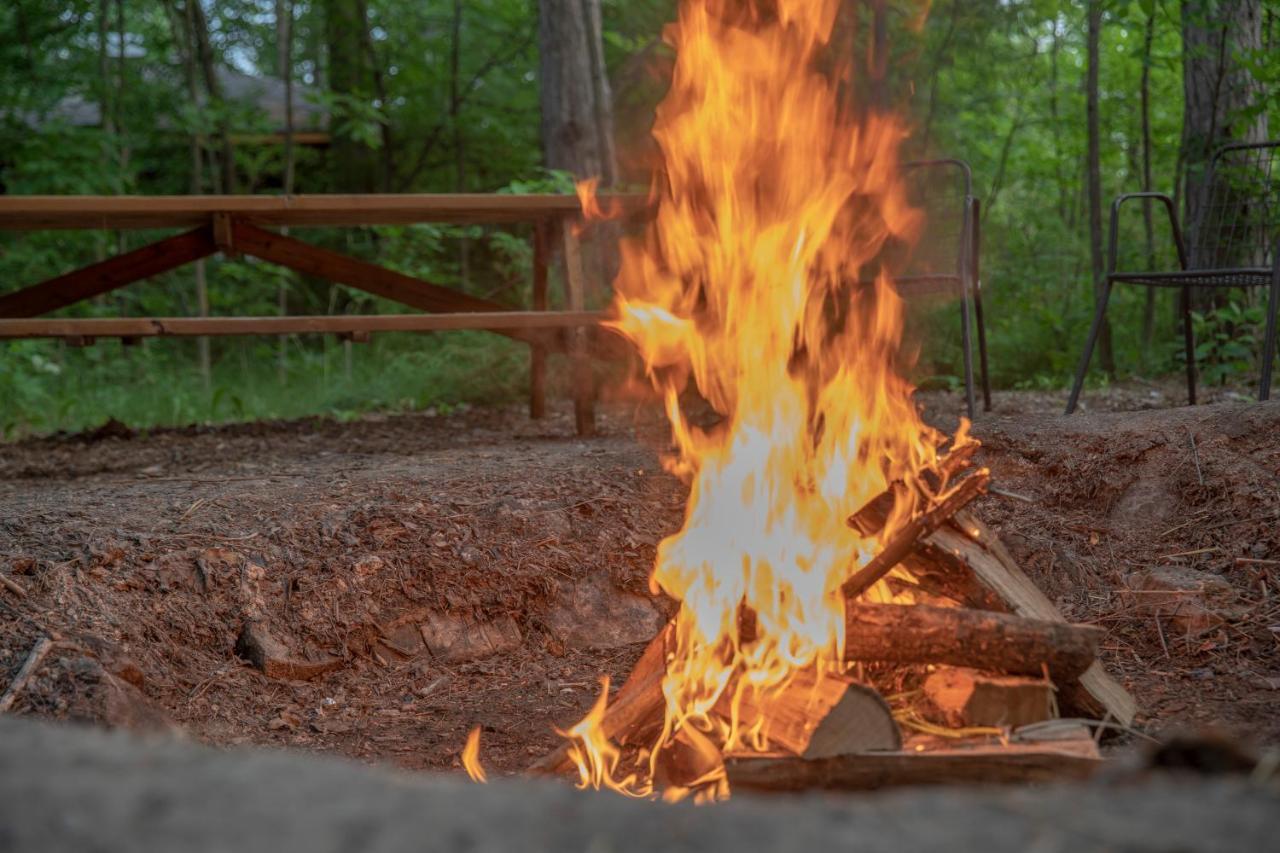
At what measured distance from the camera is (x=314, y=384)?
841cm

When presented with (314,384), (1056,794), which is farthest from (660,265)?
(314,384)

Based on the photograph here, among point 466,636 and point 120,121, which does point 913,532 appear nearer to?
point 466,636

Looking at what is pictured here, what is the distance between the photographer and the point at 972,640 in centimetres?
245

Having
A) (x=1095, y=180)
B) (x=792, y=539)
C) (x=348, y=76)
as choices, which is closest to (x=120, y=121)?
(x=348, y=76)

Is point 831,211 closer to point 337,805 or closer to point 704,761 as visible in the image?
point 704,761

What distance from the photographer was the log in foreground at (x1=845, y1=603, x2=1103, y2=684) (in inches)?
95.1

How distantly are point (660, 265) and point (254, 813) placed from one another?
3.37 metres

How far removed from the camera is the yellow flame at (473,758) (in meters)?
2.63

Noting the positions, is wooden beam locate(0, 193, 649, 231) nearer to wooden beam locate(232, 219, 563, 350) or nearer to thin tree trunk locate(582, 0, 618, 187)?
wooden beam locate(232, 219, 563, 350)

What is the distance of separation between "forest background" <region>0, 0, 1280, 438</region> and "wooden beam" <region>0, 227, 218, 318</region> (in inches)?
42.6

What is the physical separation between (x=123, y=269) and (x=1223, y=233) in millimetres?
5168

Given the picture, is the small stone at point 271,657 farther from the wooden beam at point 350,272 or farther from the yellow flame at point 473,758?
the wooden beam at point 350,272

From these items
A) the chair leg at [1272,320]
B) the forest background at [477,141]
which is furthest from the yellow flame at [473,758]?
the forest background at [477,141]

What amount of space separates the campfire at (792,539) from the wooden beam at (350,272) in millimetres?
1403
